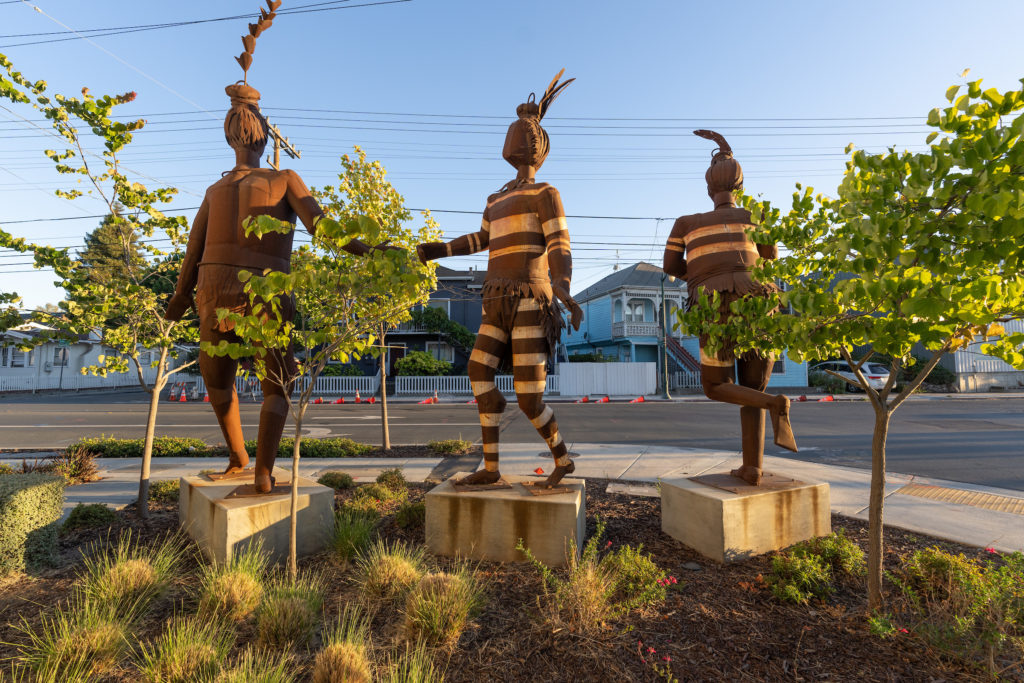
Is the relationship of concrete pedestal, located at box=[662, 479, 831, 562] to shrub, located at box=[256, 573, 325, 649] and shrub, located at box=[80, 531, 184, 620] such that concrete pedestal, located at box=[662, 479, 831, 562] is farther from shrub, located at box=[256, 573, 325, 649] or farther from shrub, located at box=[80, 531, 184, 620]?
shrub, located at box=[80, 531, 184, 620]

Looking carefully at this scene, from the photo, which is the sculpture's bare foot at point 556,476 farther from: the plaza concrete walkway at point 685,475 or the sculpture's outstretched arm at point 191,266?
the sculpture's outstretched arm at point 191,266

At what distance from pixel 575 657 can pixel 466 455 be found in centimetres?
533

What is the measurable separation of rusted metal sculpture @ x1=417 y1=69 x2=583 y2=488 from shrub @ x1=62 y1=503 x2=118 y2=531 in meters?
2.91

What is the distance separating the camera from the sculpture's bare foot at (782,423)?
9.23 ft

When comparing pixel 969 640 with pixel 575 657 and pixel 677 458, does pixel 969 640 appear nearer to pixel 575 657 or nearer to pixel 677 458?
pixel 575 657

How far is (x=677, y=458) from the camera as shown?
6.71 metres

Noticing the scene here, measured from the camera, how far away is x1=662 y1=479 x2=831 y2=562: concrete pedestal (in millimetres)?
2934

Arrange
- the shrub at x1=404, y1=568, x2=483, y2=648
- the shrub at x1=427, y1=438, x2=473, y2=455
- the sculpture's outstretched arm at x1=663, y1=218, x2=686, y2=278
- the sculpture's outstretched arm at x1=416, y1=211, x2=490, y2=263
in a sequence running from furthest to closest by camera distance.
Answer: the shrub at x1=427, y1=438, x2=473, y2=455, the sculpture's outstretched arm at x1=663, y1=218, x2=686, y2=278, the sculpture's outstretched arm at x1=416, y1=211, x2=490, y2=263, the shrub at x1=404, y1=568, x2=483, y2=648

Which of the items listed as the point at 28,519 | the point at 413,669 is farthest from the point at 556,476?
the point at 28,519

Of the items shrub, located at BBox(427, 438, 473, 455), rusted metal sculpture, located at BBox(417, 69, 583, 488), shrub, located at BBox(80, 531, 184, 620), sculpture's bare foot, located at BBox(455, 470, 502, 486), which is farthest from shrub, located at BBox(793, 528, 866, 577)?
shrub, located at BBox(427, 438, 473, 455)

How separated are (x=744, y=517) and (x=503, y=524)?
1466mm

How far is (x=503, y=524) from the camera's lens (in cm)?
296

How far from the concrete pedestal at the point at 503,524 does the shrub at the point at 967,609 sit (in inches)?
62.5

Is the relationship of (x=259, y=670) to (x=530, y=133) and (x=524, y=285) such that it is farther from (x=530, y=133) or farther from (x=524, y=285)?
(x=530, y=133)
